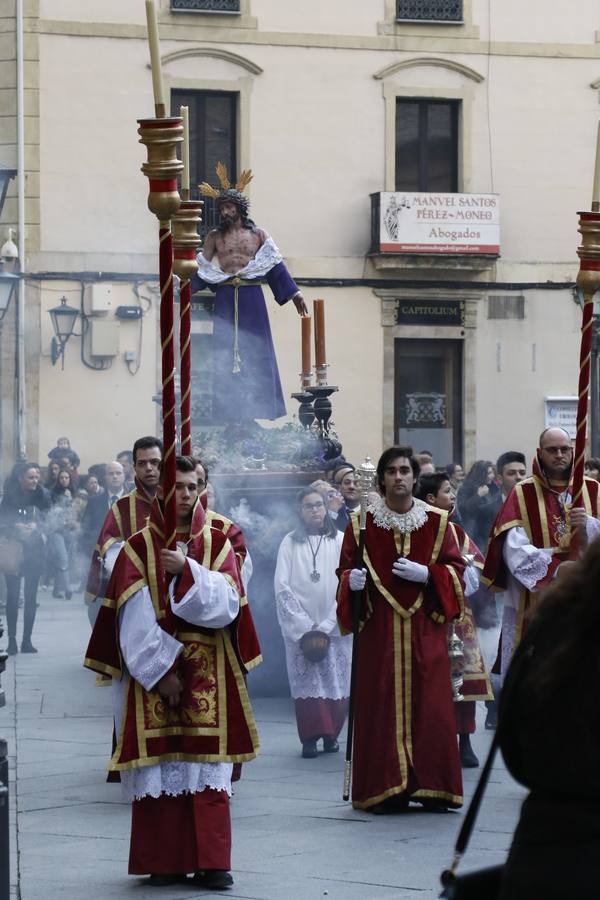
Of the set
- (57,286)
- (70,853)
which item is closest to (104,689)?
(70,853)

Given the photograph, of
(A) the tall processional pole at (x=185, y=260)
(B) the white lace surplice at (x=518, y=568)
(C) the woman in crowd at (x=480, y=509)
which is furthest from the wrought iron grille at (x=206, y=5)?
(B) the white lace surplice at (x=518, y=568)

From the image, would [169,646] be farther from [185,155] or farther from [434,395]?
[434,395]

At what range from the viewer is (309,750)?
375 inches

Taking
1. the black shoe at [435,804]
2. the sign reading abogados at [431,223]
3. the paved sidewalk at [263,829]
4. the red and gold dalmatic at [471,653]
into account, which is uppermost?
the sign reading abogados at [431,223]

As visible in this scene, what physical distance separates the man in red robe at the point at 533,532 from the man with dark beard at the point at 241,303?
404cm

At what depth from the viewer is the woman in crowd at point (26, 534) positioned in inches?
552

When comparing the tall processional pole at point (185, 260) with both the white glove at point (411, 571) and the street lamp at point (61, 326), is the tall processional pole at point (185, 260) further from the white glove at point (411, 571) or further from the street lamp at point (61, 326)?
the street lamp at point (61, 326)

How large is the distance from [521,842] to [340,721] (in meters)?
6.83

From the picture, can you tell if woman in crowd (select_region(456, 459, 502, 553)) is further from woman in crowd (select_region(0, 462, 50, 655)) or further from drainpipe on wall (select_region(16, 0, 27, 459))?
drainpipe on wall (select_region(16, 0, 27, 459))

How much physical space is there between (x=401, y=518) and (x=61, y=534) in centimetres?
1010

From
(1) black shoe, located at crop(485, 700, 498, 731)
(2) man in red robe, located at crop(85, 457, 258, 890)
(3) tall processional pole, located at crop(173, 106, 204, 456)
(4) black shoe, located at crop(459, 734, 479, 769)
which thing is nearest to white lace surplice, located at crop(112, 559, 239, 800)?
(2) man in red robe, located at crop(85, 457, 258, 890)

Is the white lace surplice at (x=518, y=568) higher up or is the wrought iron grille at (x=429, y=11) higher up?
the wrought iron grille at (x=429, y=11)

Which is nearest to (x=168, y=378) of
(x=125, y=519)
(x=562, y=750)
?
(x=125, y=519)

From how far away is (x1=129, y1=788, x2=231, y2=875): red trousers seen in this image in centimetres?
645
